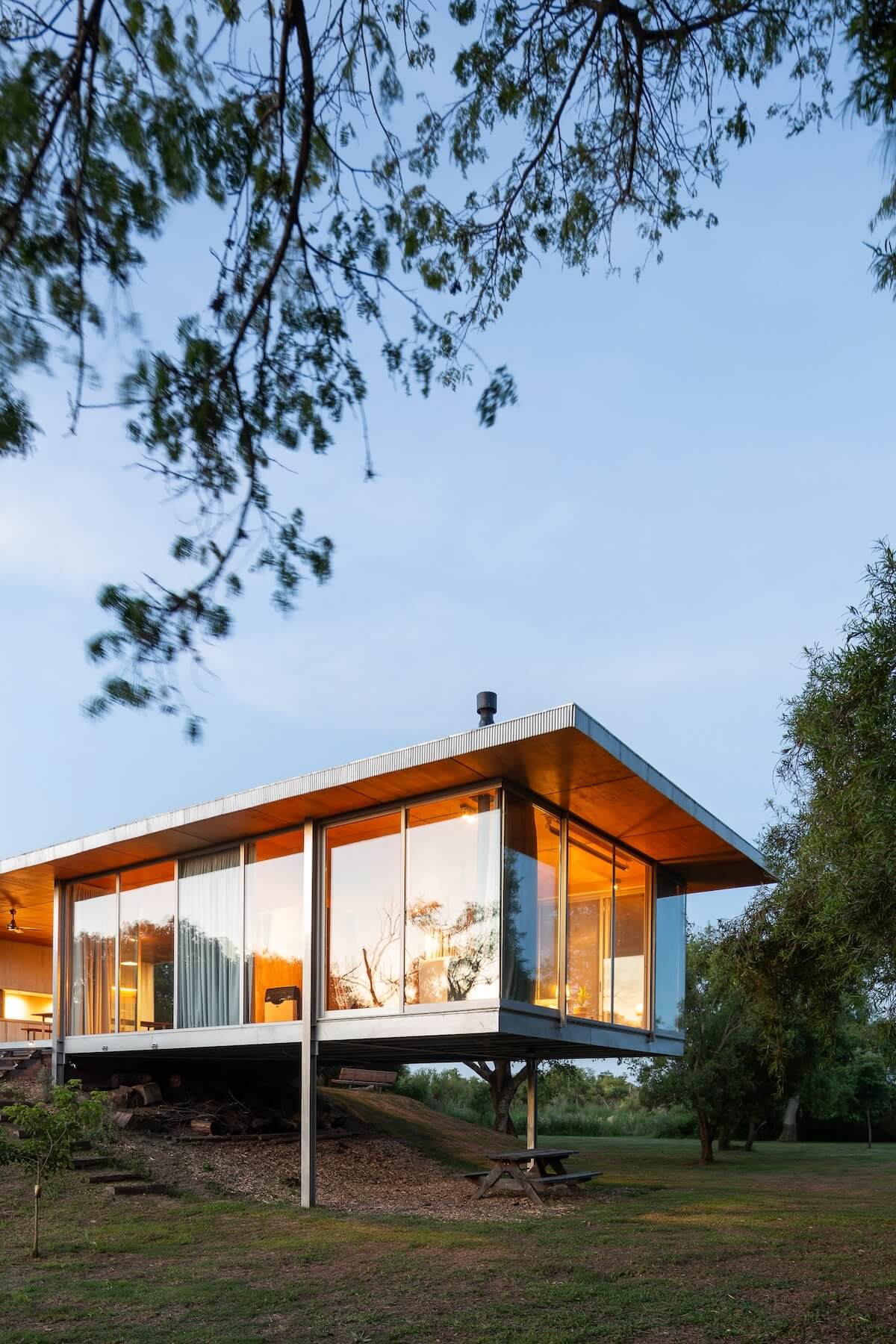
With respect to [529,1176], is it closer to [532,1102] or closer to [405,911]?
[532,1102]

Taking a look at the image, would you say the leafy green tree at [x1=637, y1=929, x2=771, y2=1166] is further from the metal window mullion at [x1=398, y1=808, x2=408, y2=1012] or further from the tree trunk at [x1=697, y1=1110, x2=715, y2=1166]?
the metal window mullion at [x1=398, y1=808, x2=408, y2=1012]

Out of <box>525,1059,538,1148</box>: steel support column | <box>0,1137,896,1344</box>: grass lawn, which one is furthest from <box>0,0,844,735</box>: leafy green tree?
<box>525,1059,538,1148</box>: steel support column

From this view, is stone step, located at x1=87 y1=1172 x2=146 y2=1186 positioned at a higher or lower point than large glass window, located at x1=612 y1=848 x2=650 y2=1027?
lower

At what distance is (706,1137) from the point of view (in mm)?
22500

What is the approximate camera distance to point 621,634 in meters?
103

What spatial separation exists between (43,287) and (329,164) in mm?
1713

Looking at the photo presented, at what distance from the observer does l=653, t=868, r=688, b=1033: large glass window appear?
14453 millimetres

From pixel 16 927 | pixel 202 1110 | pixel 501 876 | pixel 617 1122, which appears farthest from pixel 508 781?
pixel 617 1122

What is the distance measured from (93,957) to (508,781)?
740 centimetres

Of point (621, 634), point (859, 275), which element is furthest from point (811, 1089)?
point (621, 634)

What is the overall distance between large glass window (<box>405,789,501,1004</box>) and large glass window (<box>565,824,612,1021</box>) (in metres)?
1.44

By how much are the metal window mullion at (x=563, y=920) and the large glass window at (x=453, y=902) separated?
3.95 feet

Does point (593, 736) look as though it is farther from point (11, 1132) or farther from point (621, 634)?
point (621, 634)

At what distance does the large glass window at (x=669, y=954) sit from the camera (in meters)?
14.5
